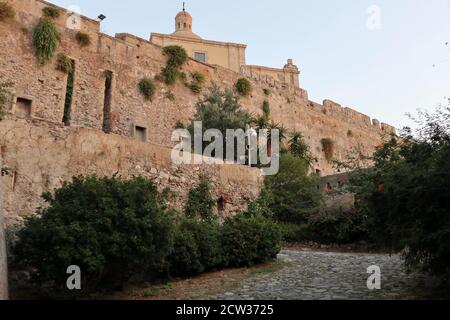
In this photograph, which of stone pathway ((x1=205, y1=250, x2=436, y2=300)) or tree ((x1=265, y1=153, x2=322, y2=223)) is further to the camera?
tree ((x1=265, y1=153, x2=322, y2=223))

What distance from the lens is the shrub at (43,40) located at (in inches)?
731

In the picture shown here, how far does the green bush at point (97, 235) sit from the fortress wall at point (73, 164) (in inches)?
51.6

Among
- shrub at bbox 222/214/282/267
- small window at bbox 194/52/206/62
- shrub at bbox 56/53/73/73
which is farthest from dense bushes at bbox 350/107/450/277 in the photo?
small window at bbox 194/52/206/62

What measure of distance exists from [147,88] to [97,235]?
16182mm

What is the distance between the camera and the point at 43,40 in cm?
1858

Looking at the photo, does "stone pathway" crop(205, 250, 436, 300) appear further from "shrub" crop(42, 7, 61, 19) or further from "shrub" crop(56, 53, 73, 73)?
"shrub" crop(42, 7, 61, 19)

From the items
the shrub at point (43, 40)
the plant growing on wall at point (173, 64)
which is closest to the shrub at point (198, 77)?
the plant growing on wall at point (173, 64)

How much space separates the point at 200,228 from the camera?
30.4 feet

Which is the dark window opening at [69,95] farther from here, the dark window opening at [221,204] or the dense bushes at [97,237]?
the dense bushes at [97,237]

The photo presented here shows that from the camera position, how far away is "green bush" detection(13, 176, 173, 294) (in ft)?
21.5

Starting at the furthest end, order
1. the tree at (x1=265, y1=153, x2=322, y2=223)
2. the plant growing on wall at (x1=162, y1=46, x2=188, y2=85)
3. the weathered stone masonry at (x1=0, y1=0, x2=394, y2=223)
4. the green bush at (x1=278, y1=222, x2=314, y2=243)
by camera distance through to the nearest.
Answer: the plant growing on wall at (x1=162, y1=46, x2=188, y2=85) → the tree at (x1=265, y1=153, x2=322, y2=223) → the green bush at (x1=278, y1=222, x2=314, y2=243) → the weathered stone masonry at (x1=0, y1=0, x2=394, y2=223)

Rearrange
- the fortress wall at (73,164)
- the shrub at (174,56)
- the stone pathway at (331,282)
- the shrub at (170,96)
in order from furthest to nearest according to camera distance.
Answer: the shrub at (174,56), the shrub at (170,96), the fortress wall at (73,164), the stone pathway at (331,282)

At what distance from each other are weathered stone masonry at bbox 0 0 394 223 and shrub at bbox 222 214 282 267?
3.12 metres
